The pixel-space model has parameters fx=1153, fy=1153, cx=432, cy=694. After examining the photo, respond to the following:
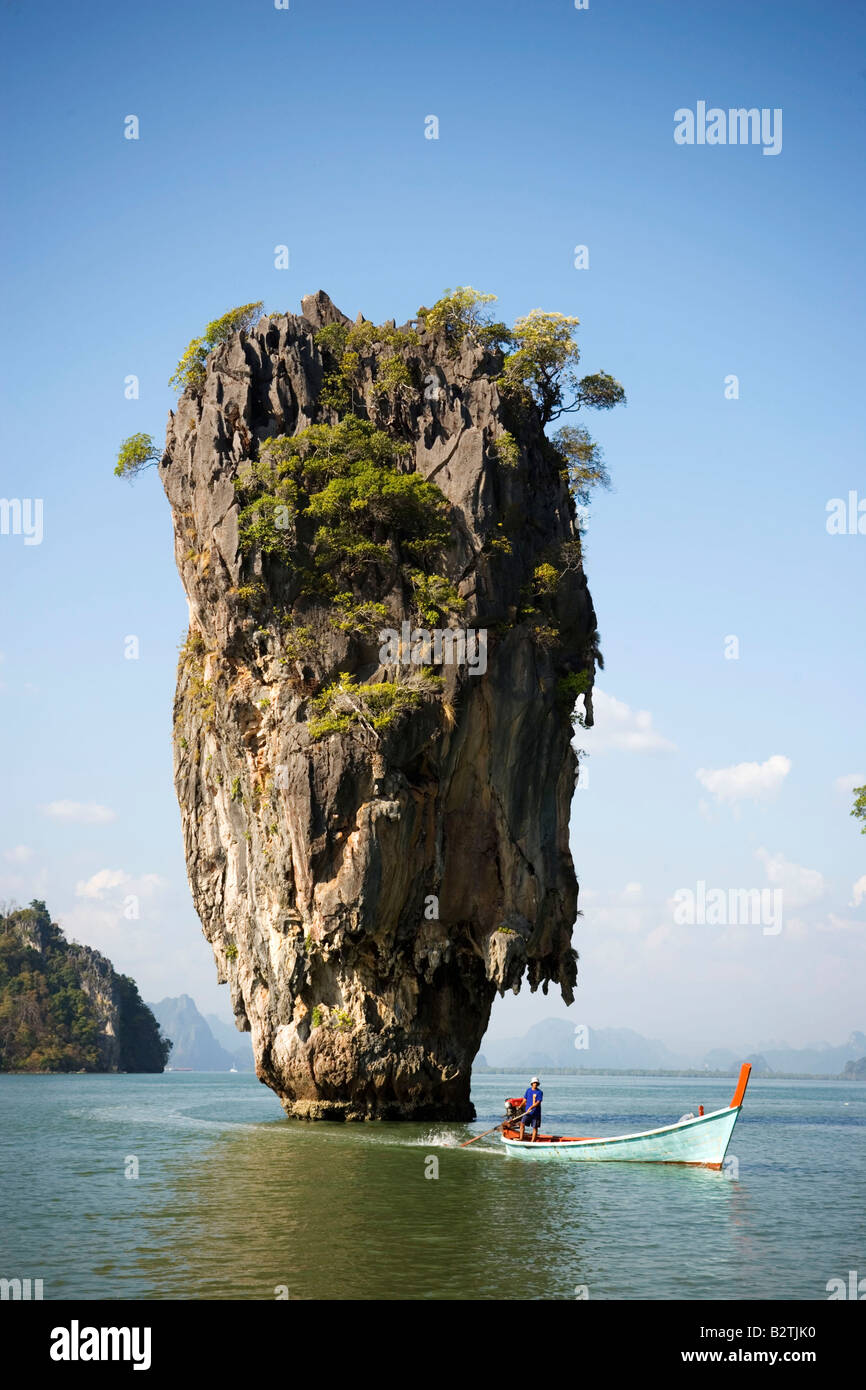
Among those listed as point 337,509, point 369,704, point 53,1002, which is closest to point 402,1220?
point 369,704

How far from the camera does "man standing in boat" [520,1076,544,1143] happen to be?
25.8m

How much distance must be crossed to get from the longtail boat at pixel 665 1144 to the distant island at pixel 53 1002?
8916 cm

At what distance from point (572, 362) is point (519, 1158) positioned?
24.8 m

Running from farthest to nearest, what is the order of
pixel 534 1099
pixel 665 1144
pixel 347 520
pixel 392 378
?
pixel 392 378 < pixel 347 520 < pixel 534 1099 < pixel 665 1144

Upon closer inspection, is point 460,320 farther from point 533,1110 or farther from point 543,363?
point 533,1110

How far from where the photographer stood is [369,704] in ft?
97.8

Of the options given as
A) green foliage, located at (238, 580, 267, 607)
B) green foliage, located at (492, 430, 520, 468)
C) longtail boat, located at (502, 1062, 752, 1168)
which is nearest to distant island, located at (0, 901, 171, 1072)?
green foliage, located at (238, 580, 267, 607)

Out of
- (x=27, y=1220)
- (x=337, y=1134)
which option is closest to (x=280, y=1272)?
(x=27, y=1220)

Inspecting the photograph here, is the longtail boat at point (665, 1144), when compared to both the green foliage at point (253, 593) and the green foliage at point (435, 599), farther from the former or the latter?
the green foliage at point (253, 593)

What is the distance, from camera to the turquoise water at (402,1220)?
13664 millimetres

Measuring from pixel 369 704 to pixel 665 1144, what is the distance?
41.7 feet

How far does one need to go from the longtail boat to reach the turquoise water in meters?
0.29

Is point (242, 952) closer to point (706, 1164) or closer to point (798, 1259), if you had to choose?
point (706, 1164)

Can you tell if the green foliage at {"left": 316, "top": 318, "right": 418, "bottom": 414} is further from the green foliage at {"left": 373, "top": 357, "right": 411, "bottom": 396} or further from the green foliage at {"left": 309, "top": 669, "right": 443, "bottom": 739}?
the green foliage at {"left": 309, "top": 669, "right": 443, "bottom": 739}
